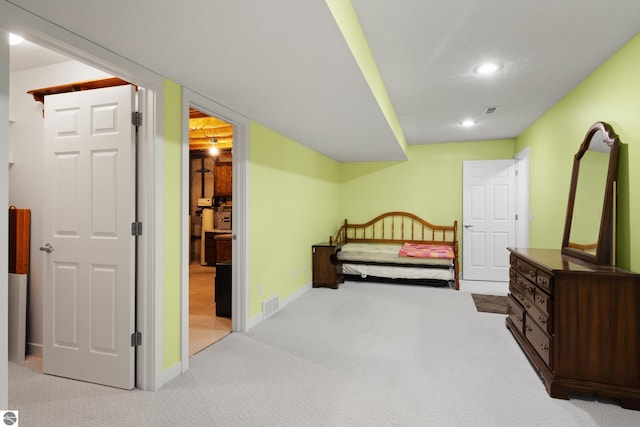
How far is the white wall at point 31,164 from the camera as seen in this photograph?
9.20 feet

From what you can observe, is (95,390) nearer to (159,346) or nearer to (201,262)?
(159,346)

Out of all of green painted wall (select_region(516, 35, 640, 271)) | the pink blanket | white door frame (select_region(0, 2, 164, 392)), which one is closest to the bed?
the pink blanket

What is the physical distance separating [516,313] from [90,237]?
3.54 m

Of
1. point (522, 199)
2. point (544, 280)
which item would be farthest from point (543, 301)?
point (522, 199)

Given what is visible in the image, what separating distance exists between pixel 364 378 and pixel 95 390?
180 cm

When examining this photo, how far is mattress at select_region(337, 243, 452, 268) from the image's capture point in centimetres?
529

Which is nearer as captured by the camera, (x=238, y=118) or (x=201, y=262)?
(x=238, y=118)

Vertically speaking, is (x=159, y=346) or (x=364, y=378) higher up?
(x=159, y=346)

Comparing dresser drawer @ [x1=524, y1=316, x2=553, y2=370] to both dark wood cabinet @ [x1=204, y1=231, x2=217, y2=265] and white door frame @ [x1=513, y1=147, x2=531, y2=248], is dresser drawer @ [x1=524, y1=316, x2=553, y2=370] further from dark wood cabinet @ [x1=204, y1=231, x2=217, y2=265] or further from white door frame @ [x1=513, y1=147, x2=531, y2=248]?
dark wood cabinet @ [x1=204, y1=231, x2=217, y2=265]

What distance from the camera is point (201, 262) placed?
742 centimetres

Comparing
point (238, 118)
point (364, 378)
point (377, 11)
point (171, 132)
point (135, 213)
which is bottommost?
point (364, 378)

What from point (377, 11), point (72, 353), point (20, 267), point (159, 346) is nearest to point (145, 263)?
point (159, 346)

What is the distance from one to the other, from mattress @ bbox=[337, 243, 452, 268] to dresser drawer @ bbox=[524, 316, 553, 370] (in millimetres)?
2376

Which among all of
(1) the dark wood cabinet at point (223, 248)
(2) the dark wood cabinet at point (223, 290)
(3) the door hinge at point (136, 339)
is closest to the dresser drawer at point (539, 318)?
(3) the door hinge at point (136, 339)
